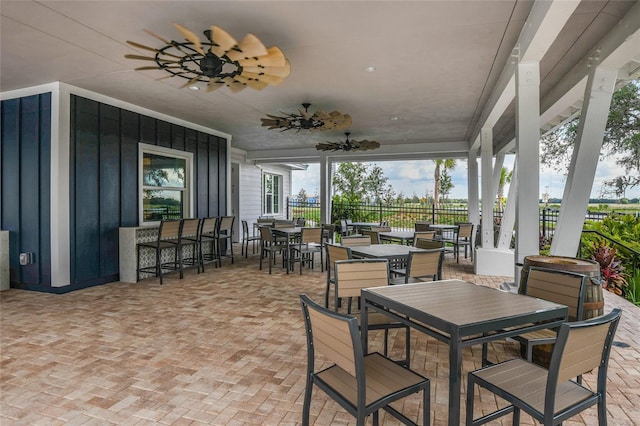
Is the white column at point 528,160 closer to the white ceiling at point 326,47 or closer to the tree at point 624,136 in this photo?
the white ceiling at point 326,47

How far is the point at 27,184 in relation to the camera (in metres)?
5.20

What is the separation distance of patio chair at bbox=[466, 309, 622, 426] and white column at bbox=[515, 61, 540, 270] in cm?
207

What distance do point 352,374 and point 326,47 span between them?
129 inches

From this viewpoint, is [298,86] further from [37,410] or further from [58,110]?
[37,410]

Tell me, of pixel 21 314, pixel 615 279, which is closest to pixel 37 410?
pixel 21 314

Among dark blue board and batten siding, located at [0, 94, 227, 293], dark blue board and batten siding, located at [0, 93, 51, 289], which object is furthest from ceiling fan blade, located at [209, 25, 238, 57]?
dark blue board and batten siding, located at [0, 93, 51, 289]

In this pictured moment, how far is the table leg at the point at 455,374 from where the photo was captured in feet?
4.97

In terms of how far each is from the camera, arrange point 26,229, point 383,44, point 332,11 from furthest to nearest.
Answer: point 26,229, point 383,44, point 332,11

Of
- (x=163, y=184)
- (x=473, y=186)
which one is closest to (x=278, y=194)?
(x=473, y=186)

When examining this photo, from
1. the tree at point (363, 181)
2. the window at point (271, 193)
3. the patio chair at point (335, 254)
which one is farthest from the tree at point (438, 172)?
the patio chair at point (335, 254)

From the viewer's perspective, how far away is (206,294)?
4.95 meters

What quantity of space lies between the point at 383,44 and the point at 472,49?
96 cm

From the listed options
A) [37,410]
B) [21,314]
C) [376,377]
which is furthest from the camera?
[21,314]

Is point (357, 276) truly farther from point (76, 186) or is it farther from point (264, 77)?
point (76, 186)
